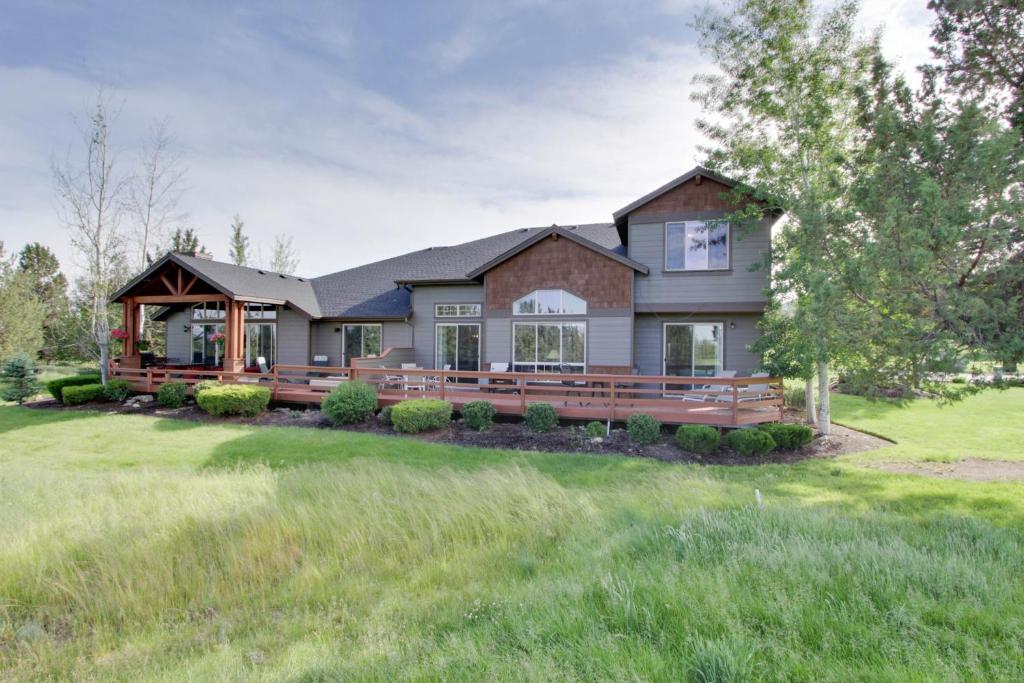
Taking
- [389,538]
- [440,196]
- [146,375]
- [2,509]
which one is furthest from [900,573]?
[440,196]

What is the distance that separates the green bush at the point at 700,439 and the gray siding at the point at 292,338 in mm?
13419

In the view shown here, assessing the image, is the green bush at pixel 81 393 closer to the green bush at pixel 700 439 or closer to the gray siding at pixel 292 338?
the gray siding at pixel 292 338

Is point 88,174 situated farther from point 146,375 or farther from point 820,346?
point 820,346

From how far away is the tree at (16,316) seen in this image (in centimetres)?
2120

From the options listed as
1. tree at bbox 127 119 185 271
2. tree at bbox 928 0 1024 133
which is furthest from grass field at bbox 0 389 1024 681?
tree at bbox 127 119 185 271

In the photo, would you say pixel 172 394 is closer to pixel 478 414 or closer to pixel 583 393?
pixel 478 414

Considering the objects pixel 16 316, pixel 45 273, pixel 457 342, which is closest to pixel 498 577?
pixel 457 342

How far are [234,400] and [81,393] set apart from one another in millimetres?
5688

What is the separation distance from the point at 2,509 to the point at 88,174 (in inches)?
645

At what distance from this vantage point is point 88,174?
16953 millimetres

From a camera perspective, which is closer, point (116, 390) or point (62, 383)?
point (116, 390)

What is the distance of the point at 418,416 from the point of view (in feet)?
35.6

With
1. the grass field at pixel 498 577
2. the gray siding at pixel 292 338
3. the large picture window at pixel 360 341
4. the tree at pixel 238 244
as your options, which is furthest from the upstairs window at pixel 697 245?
the tree at pixel 238 244

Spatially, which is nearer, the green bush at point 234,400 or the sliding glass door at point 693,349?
the green bush at point 234,400
